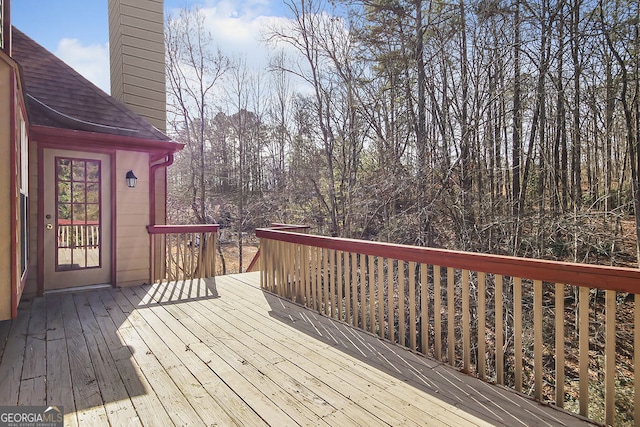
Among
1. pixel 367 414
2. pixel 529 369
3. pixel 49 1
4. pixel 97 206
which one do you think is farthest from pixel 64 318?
pixel 529 369

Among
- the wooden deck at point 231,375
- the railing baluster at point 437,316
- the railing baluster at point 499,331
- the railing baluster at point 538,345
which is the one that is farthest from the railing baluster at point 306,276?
the railing baluster at point 538,345

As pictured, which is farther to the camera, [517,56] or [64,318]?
[517,56]

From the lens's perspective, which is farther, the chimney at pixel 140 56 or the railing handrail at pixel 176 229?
the chimney at pixel 140 56

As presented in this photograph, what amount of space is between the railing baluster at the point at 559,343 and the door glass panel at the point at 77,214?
17.6 ft

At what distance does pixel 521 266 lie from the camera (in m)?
2.06

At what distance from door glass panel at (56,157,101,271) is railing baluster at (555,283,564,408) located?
5.36m

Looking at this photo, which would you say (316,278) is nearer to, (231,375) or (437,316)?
(437,316)

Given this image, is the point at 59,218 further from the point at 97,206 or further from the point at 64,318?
the point at 64,318

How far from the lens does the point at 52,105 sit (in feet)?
15.5

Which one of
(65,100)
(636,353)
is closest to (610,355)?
(636,353)

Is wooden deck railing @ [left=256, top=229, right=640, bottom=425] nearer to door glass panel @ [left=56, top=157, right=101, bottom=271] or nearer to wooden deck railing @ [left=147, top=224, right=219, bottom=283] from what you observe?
wooden deck railing @ [left=147, top=224, right=219, bottom=283]

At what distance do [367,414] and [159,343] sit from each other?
192 centimetres

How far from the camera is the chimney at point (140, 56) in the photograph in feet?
20.4

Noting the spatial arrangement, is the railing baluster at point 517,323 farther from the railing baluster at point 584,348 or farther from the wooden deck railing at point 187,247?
the wooden deck railing at point 187,247
